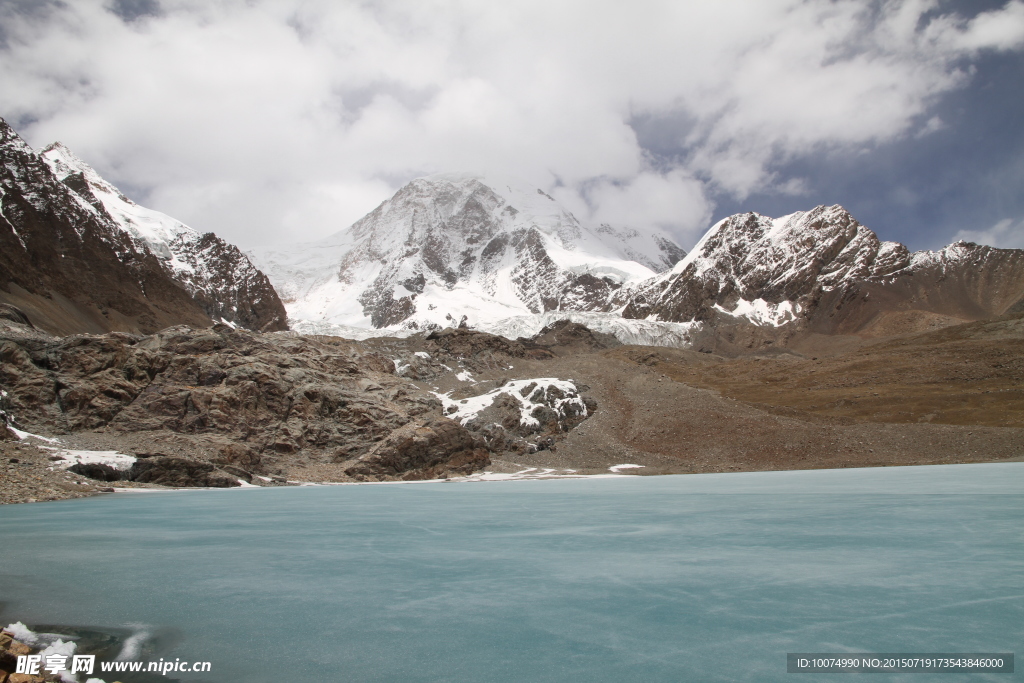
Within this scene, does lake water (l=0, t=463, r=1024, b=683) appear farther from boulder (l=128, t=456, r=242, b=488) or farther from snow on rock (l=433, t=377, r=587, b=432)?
snow on rock (l=433, t=377, r=587, b=432)

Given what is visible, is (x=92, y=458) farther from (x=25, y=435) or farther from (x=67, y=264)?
(x=67, y=264)

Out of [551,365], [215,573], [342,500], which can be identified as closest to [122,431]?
[342,500]

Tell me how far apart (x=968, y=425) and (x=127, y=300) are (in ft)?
495

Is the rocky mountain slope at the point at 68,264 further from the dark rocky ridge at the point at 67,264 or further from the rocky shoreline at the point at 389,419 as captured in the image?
the rocky shoreline at the point at 389,419

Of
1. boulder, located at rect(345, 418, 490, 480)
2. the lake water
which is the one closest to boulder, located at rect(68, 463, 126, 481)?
boulder, located at rect(345, 418, 490, 480)

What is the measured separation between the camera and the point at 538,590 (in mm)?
9781

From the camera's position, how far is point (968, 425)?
187 feet

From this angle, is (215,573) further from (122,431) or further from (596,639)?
(122,431)

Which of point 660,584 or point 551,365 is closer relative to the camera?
point 660,584

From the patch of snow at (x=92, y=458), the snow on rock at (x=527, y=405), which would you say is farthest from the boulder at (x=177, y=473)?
the snow on rock at (x=527, y=405)

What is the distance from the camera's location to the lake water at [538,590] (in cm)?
692

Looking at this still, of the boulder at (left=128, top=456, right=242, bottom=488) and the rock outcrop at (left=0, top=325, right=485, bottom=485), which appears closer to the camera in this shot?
the boulder at (left=128, top=456, right=242, bottom=488)

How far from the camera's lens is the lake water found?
22.7 feet

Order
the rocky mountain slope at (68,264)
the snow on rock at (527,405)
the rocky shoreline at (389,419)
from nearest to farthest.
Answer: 1. the rocky shoreline at (389,419)
2. the snow on rock at (527,405)
3. the rocky mountain slope at (68,264)
